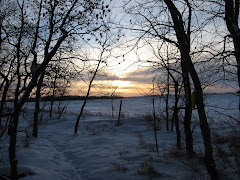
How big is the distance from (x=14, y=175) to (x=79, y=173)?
5.80 ft

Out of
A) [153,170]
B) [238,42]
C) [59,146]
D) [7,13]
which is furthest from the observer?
[59,146]

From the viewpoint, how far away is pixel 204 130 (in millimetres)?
3273

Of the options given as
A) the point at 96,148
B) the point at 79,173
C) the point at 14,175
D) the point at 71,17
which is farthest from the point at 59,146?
the point at 71,17

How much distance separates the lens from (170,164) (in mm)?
4902

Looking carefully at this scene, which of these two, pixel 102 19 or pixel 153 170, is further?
Answer: pixel 102 19

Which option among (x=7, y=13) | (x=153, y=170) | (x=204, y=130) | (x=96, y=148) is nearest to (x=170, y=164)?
(x=153, y=170)

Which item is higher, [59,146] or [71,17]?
[71,17]

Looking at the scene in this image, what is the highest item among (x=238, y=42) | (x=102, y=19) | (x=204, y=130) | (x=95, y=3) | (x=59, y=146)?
(x=95, y=3)

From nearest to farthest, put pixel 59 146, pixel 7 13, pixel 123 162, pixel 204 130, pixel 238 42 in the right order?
pixel 238 42
pixel 204 130
pixel 123 162
pixel 7 13
pixel 59 146

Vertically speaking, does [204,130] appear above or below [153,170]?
above

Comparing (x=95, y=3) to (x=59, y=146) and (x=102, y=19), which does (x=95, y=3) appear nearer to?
(x=102, y=19)

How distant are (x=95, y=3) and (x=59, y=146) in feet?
19.5

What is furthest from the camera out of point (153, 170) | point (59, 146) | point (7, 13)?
point (59, 146)

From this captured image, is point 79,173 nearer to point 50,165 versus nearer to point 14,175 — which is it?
point 50,165
